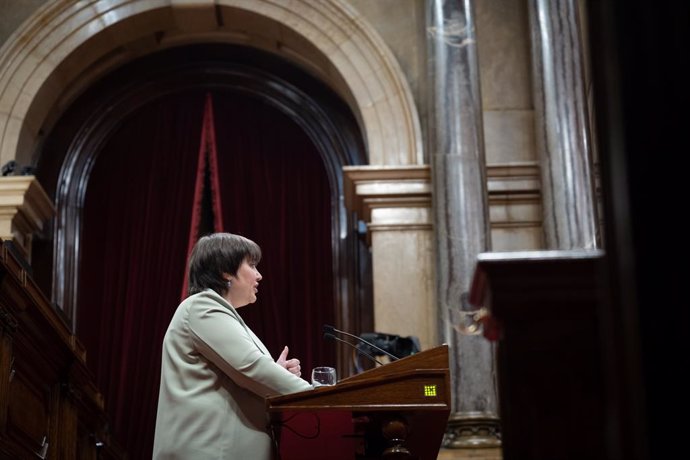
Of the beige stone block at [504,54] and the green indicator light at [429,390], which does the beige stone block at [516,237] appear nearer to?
the beige stone block at [504,54]

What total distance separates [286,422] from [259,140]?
19.3ft

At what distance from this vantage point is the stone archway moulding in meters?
7.90

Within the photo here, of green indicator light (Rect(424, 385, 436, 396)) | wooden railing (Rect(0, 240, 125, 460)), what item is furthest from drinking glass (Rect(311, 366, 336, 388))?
wooden railing (Rect(0, 240, 125, 460))

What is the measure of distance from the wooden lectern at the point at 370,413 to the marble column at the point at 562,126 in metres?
3.41

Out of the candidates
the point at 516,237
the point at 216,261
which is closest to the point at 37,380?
the point at 216,261

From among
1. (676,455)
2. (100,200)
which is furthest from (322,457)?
(100,200)

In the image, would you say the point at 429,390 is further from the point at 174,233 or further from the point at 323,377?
the point at 174,233

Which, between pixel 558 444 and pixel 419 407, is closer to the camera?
pixel 558 444

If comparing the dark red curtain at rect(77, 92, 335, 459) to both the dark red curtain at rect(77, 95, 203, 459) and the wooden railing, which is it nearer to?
the dark red curtain at rect(77, 95, 203, 459)

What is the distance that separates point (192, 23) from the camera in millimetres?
8609

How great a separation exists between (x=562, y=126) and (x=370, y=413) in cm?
400

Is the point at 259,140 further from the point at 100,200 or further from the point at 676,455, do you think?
the point at 676,455

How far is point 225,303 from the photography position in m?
3.74

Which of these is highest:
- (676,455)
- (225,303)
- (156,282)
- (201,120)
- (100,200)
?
(201,120)
